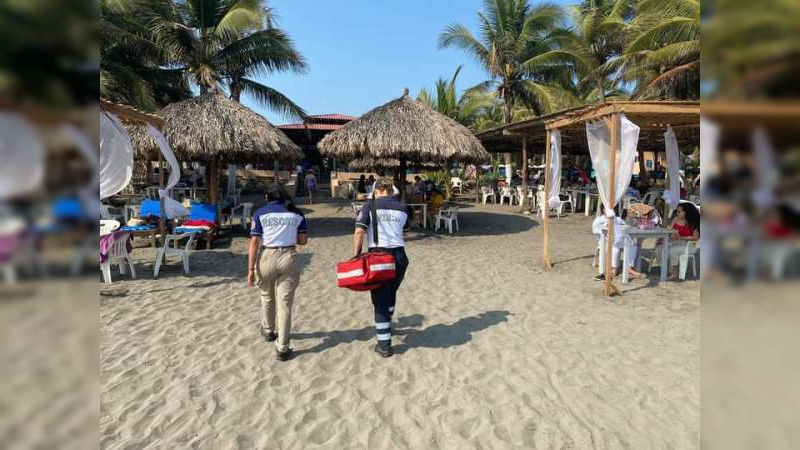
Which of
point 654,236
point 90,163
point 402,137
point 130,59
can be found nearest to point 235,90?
point 130,59

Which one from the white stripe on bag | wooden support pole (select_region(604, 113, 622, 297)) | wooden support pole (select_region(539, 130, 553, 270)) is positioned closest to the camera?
the white stripe on bag

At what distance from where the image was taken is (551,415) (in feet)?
9.96

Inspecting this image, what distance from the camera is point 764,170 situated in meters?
0.45

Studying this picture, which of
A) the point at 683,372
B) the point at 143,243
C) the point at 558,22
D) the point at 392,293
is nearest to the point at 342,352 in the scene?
the point at 392,293

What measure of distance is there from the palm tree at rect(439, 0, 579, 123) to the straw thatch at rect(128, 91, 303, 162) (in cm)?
1157

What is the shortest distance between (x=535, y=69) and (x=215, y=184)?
13.5 metres

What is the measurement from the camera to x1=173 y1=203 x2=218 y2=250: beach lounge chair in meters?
8.29

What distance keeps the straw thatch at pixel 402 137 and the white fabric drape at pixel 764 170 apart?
31.4 ft

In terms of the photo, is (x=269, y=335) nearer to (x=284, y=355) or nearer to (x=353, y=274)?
(x=284, y=355)

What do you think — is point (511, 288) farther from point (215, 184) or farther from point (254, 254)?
point (215, 184)

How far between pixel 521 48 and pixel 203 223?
14.5m

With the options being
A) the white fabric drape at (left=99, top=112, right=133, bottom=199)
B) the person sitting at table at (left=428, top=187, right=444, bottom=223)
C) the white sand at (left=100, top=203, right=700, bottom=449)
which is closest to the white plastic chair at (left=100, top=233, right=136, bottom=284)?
the white sand at (left=100, top=203, right=700, bottom=449)

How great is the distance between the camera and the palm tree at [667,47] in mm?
11367

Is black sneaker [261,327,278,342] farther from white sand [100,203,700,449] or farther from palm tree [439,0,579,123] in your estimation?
palm tree [439,0,579,123]
